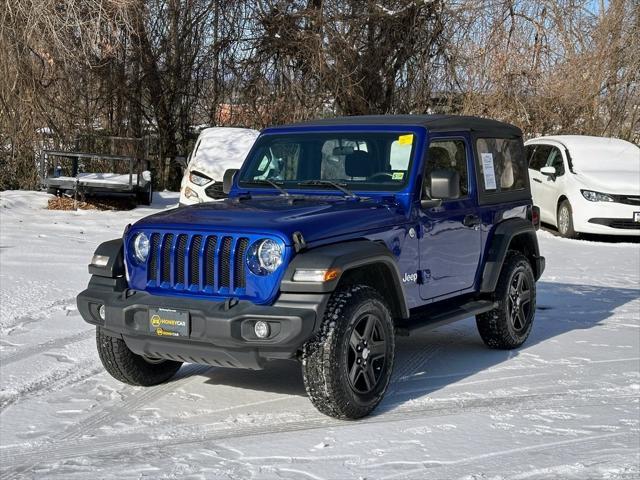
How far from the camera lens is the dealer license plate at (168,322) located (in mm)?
5402

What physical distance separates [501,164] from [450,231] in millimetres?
1290

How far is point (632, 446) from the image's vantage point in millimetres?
5305

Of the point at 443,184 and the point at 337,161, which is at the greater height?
the point at 337,161

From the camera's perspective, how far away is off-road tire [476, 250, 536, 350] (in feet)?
24.5

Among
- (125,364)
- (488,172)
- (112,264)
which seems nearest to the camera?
(112,264)

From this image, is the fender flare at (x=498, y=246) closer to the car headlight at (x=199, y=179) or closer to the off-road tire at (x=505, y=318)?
the off-road tire at (x=505, y=318)

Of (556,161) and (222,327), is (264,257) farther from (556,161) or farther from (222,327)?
(556,161)

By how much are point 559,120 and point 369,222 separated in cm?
1635

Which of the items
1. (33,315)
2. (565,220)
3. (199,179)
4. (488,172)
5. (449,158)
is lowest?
(33,315)

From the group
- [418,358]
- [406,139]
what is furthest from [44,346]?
[406,139]

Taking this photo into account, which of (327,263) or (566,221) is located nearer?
(327,263)

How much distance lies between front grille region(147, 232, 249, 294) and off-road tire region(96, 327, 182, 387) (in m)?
0.64

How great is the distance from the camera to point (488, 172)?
7566mm

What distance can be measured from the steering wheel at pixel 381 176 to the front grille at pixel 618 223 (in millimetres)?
9349
